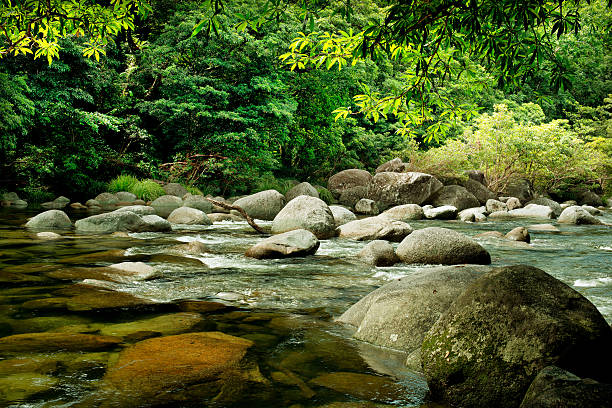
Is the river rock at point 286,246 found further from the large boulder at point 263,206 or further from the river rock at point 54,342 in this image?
the large boulder at point 263,206

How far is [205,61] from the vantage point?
17578mm

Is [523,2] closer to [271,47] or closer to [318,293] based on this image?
[318,293]

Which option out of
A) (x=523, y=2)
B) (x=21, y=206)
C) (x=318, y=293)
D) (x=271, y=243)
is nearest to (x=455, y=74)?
(x=523, y=2)

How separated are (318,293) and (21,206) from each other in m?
12.9

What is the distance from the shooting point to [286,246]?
288 inches

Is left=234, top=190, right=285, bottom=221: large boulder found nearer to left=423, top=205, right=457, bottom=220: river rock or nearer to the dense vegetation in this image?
the dense vegetation

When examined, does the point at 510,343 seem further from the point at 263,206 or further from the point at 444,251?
the point at 263,206

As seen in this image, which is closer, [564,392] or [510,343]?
[564,392]

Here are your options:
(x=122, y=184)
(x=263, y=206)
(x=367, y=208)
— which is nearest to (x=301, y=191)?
(x=367, y=208)

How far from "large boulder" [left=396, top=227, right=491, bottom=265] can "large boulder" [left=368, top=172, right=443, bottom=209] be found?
12.9 metres

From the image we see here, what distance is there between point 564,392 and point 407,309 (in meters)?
1.61

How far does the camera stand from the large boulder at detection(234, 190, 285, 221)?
45.9 ft

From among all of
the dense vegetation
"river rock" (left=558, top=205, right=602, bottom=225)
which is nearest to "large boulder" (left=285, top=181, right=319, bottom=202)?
the dense vegetation

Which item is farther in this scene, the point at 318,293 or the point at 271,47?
the point at 271,47
